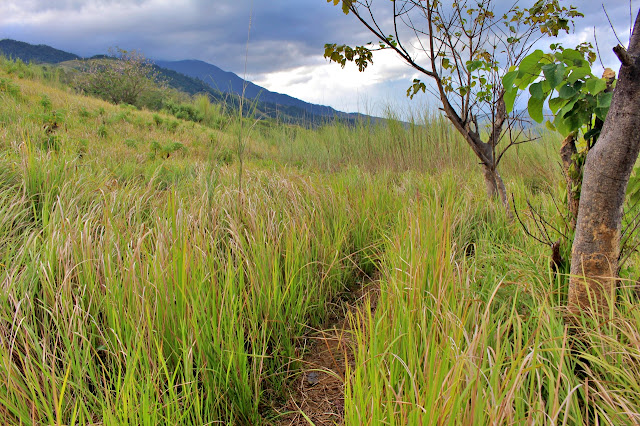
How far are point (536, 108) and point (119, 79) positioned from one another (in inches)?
865

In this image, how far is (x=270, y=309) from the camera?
Answer: 177cm

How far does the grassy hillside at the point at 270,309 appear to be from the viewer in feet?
3.52

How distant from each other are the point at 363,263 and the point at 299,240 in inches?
23.1

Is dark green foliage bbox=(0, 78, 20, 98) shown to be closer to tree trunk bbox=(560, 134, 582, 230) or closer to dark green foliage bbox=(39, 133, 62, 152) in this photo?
dark green foliage bbox=(39, 133, 62, 152)

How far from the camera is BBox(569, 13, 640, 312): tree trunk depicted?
1.15 metres

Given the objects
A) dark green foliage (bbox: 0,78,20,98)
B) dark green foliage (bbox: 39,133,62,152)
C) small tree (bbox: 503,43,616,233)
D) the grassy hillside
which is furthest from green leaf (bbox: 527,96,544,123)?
dark green foliage (bbox: 0,78,20,98)

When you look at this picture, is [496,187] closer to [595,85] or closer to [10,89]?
[595,85]

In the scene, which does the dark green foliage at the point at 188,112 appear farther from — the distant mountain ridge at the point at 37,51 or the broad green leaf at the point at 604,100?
the distant mountain ridge at the point at 37,51

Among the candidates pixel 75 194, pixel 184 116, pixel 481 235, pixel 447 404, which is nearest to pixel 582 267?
pixel 447 404

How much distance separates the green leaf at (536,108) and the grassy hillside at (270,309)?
0.62 meters

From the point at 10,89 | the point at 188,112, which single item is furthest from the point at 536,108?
the point at 188,112

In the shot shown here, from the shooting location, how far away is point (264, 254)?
6.29 ft

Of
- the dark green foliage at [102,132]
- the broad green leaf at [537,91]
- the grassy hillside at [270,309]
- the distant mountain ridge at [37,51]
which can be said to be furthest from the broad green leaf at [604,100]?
the distant mountain ridge at [37,51]

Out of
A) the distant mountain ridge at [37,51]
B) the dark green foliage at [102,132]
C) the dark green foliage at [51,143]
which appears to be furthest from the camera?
the distant mountain ridge at [37,51]
